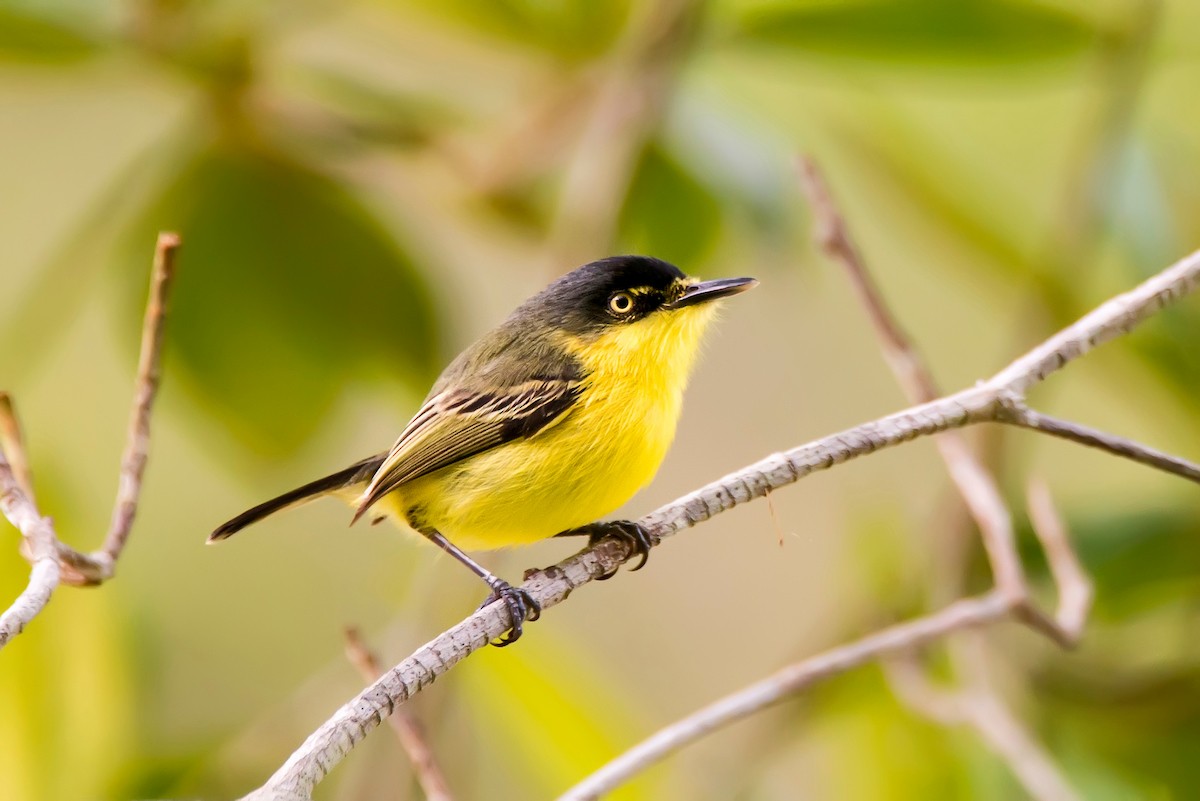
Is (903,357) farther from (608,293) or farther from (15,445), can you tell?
(15,445)

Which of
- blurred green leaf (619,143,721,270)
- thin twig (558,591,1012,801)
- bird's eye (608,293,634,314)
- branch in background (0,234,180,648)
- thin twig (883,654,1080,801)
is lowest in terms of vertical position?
thin twig (883,654,1080,801)

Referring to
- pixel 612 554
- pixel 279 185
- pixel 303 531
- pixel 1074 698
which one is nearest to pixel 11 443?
pixel 612 554

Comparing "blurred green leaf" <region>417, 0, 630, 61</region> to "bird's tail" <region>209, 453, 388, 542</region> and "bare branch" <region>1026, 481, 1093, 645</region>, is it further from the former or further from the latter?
"bare branch" <region>1026, 481, 1093, 645</region>

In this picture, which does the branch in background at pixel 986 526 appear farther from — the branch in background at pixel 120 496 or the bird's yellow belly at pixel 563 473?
the branch in background at pixel 120 496

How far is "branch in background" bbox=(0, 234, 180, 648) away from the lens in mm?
1135

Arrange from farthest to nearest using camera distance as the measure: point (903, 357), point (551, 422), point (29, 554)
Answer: point (551, 422) < point (903, 357) < point (29, 554)

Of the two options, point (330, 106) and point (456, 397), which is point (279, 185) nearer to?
point (330, 106)

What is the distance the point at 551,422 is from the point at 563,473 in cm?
10

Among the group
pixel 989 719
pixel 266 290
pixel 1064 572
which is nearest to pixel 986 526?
pixel 1064 572

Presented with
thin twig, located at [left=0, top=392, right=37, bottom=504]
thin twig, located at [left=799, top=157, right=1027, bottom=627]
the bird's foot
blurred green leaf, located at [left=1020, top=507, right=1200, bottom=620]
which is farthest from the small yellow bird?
blurred green leaf, located at [left=1020, top=507, right=1200, bottom=620]

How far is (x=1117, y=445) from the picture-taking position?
4.23 feet

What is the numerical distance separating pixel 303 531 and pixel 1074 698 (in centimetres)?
207

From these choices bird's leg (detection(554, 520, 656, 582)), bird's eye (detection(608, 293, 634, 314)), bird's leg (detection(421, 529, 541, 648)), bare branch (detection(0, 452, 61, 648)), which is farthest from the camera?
bird's eye (detection(608, 293, 634, 314))

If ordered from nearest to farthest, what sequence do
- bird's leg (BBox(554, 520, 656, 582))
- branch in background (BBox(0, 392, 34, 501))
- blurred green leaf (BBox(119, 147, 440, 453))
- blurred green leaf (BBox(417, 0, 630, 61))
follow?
branch in background (BBox(0, 392, 34, 501)) → bird's leg (BBox(554, 520, 656, 582)) → blurred green leaf (BBox(417, 0, 630, 61)) → blurred green leaf (BBox(119, 147, 440, 453))
